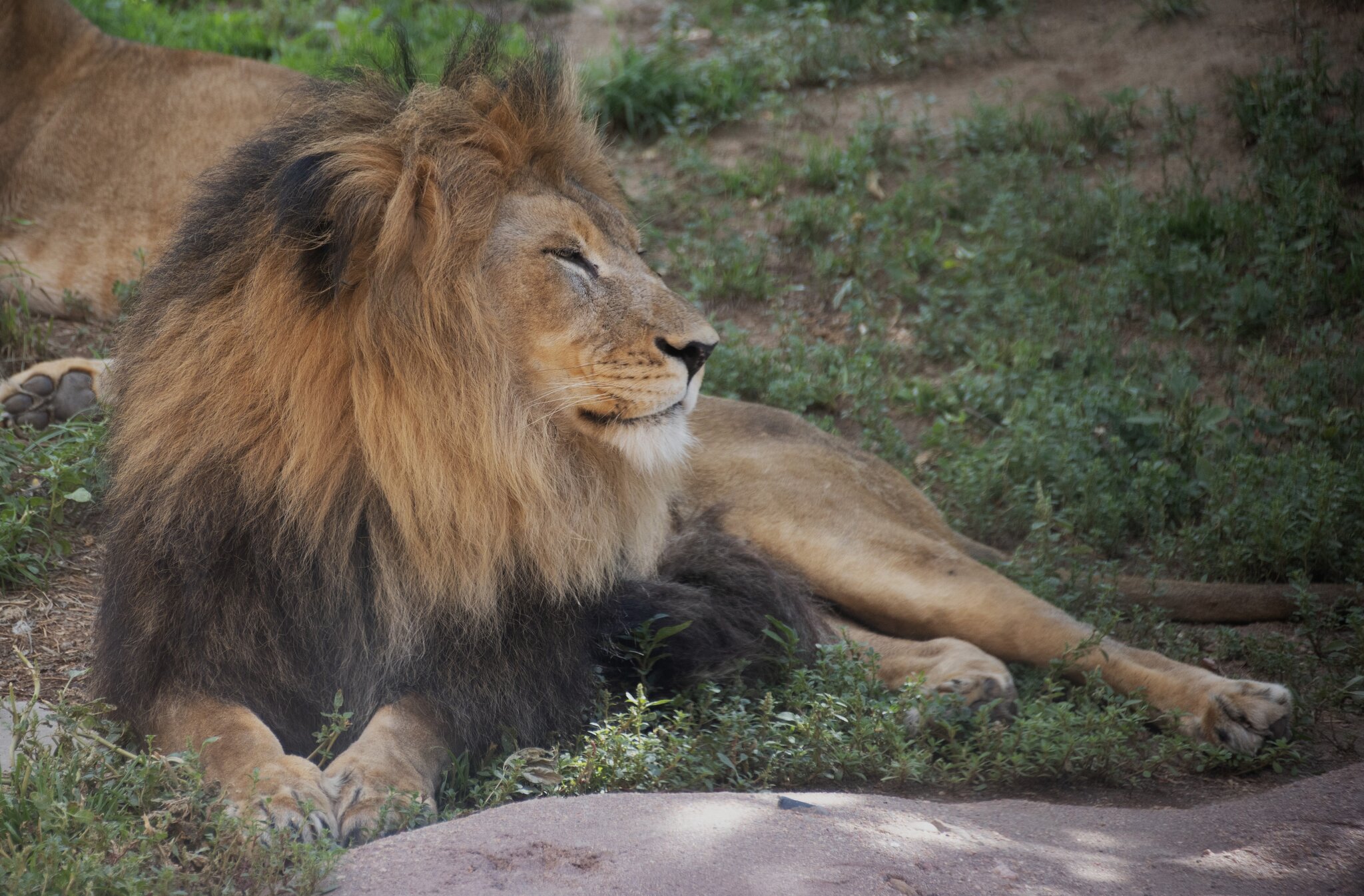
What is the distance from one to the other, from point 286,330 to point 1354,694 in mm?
3107

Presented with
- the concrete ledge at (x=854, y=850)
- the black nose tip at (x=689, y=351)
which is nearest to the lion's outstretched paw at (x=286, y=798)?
the concrete ledge at (x=854, y=850)

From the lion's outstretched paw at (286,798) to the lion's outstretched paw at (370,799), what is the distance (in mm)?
33

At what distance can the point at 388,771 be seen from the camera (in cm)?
280

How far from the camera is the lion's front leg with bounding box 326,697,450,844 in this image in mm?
2646

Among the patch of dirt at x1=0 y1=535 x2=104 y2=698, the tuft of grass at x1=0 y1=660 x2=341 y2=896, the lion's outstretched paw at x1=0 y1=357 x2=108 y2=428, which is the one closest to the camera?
the tuft of grass at x1=0 y1=660 x2=341 y2=896

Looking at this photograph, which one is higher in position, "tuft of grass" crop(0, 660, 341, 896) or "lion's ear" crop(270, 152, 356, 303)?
"lion's ear" crop(270, 152, 356, 303)

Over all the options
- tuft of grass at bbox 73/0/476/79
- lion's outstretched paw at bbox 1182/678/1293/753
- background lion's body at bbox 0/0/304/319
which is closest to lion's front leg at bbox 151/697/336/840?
lion's outstretched paw at bbox 1182/678/1293/753

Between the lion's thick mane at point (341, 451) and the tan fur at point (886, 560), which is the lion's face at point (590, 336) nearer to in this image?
the lion's thick mane at point (341, 451)

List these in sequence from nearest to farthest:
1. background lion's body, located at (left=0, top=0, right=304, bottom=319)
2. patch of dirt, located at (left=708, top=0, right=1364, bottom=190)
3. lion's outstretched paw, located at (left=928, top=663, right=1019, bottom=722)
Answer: lion's outstretched paw, located at (left=928, top=663, right=1019, bottom=722)
background lion's body, located at (left=0, top=0, right=304, bottom=319)
patch of dirt, located at (left=708, top=0, right=1364, bottom=190)

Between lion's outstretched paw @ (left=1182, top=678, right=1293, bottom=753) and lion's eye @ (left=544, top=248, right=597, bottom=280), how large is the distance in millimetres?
2081

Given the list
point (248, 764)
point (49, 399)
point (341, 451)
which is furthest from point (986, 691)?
point (49, 399)

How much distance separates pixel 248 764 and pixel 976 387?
379 cm

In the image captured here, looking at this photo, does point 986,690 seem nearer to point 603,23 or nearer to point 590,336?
point 590,336

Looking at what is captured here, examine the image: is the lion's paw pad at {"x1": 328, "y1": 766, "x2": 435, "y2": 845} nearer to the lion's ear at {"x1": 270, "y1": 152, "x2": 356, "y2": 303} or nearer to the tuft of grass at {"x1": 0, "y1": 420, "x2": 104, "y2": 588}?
the lion's ear at {"x1": 270, "y1": 152, "x2": 356, "y2": 303}
